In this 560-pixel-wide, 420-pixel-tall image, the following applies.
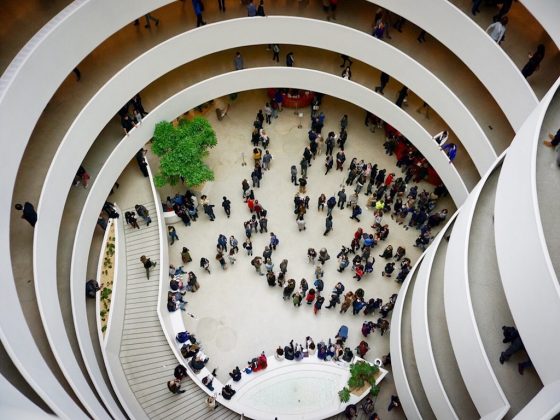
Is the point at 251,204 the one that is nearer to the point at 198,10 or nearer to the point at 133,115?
the point at 133,115

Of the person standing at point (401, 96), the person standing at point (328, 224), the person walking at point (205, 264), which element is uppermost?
the person standing at point (401, 96)

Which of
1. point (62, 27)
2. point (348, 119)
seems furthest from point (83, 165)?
point (348, 119)

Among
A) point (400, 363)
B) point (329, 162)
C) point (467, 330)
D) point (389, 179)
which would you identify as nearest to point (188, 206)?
point (329, 162)

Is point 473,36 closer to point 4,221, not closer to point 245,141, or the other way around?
point 245,141

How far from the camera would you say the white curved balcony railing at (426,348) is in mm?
11570

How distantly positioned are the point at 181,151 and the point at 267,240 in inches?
191

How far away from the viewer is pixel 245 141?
2077cm

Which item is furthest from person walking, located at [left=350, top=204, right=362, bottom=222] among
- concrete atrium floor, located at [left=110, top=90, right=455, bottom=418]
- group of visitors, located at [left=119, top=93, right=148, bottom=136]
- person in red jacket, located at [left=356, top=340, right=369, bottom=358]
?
group of visitors, located at [left=119, top=93, right=148, bottom=136]

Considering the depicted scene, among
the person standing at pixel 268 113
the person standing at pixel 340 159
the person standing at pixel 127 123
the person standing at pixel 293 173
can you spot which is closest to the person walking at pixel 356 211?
the person standing at pixel 340 159

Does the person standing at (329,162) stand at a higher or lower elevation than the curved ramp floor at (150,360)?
higher

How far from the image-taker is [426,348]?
1200 centimetres

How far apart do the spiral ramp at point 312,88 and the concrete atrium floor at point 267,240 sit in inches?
70.1

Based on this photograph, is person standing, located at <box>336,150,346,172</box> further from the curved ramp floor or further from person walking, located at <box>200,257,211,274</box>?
the curved ramp floor

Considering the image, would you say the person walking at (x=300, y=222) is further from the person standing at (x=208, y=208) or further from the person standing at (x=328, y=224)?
the person standing at (x=208, y=208)
